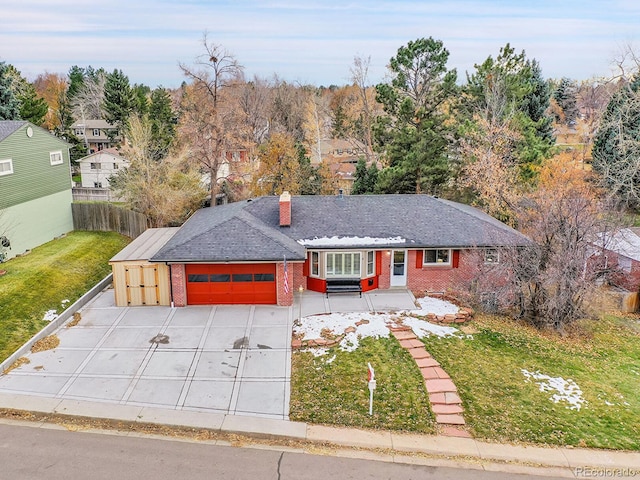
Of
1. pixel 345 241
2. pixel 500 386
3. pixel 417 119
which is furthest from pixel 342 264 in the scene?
pixel 417 119

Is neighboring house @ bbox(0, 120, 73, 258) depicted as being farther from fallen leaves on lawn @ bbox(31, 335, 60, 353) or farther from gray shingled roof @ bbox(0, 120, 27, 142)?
fallen leaves on lawn @ bbox(31, 335, 60, 353)

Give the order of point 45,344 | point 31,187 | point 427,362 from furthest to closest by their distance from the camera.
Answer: point 31,187 < point 45,344 < point 427,362

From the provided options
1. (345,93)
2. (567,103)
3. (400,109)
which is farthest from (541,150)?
(345,93)

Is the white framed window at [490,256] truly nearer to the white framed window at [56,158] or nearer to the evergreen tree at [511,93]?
the evergreen tree at [511,93]

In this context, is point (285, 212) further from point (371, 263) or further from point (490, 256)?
point (490, 256)

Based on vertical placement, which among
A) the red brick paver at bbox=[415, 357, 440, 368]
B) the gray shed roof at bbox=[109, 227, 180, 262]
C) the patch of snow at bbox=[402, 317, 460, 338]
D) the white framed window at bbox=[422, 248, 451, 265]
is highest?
the gray shed roof at bbox=[109, 227, 180, 262]

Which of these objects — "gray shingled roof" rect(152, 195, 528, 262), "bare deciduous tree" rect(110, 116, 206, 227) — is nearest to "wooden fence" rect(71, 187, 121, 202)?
"bare deciduous tree" rect(110, 116, 206, 227)

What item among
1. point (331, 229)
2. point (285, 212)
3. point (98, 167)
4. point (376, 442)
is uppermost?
point (98, 167)
